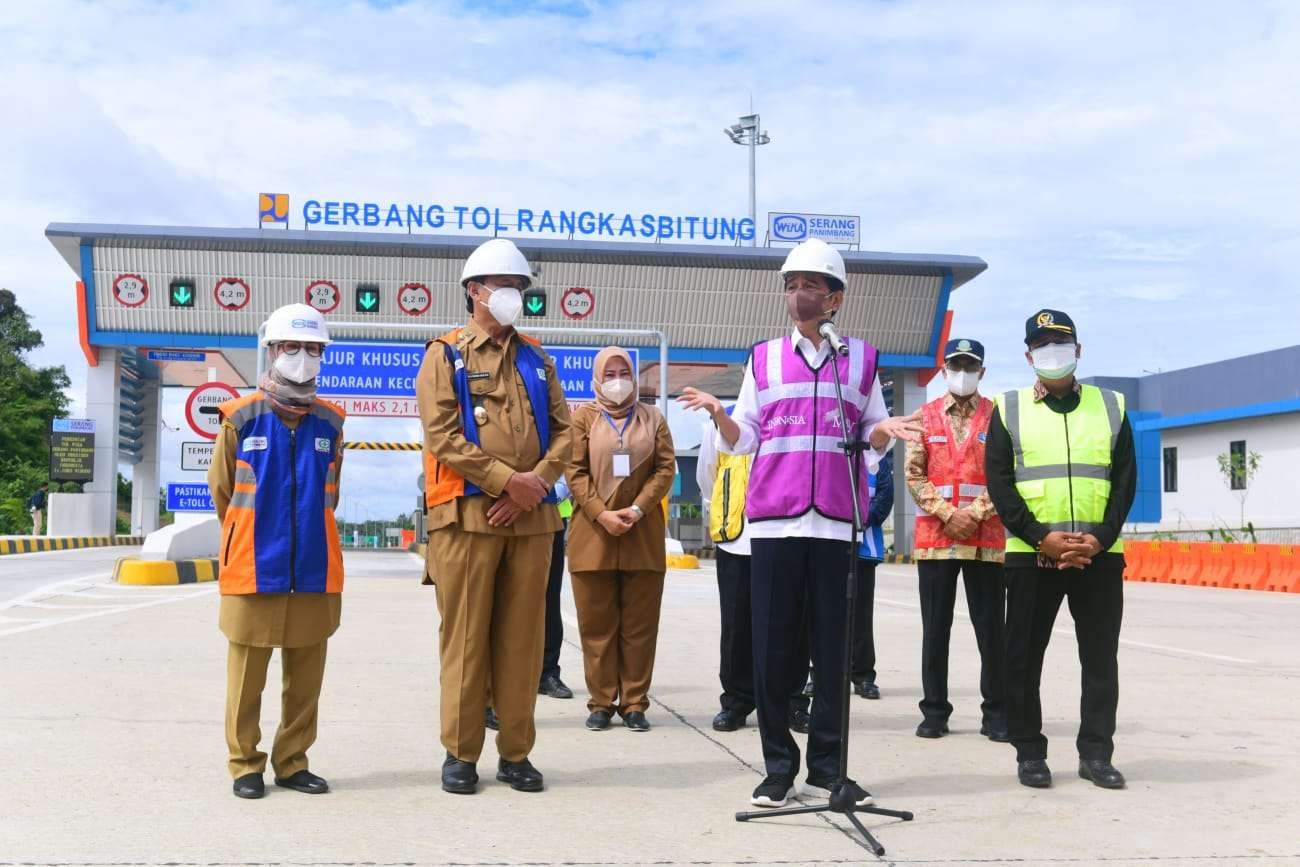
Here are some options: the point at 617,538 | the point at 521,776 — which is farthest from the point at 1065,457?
the point at 521,776

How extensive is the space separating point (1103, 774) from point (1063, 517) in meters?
1.02

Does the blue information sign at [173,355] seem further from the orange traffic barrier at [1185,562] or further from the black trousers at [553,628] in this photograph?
the black trousers at [553,628]

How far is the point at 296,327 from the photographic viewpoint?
5176 mm

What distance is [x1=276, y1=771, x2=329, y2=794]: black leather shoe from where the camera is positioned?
499 cm

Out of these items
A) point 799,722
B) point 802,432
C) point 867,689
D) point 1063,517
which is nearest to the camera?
point 802,432

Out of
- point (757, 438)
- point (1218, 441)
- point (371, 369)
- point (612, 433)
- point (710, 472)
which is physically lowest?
point (710, 472)

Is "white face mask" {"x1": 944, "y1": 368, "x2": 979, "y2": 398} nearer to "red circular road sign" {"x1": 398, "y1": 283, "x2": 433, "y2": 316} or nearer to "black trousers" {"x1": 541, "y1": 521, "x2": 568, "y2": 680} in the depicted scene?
"black trousers" {"x1": 541, "y1": 521, "x2": 568, "y2": 680}

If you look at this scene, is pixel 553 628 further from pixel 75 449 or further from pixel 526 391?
pixel 75 449

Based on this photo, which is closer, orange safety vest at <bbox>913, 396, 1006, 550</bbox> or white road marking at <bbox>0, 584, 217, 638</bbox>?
orange safety vest at <bbox>913, 396, 1006, 550</bbox>

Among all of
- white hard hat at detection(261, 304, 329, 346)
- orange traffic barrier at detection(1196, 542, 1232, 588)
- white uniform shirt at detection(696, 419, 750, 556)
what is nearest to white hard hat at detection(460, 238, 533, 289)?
white hard hat at detection(261, 304, 329, 346)

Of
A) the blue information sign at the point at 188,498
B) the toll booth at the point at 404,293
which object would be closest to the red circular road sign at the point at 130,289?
the toll booth at the point at 404,293

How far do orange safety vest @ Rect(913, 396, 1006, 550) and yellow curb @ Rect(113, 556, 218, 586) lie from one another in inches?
551

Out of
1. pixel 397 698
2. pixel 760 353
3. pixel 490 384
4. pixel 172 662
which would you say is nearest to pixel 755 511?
pixel 760 353

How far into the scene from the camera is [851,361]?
5.08 metres
